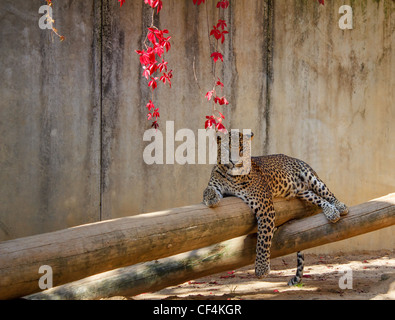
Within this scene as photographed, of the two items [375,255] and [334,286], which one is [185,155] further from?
[375,255]

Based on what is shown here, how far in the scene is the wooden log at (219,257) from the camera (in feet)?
13.4

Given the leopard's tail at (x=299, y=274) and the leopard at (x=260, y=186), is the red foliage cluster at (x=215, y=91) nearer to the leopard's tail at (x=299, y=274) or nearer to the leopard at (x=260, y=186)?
the leopard at (x=260, y=186)

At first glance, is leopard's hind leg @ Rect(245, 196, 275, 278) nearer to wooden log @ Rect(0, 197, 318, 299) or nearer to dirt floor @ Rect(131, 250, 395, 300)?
wooden log @ Rect(0, 197, 318, 299)

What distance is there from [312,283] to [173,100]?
9.73ft

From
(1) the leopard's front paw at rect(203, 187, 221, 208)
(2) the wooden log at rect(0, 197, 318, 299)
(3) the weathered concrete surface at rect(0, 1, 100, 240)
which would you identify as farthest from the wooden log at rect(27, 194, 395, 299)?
(3) the weathered concrete surface at rect(0, 1, 100, 240)

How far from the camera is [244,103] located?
7012 millimetres

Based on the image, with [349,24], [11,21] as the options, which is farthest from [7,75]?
[349,24]

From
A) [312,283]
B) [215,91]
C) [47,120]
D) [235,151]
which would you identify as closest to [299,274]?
[312,283]

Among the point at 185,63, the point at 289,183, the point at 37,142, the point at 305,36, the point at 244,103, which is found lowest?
the point at 289,183

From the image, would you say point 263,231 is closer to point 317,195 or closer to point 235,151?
point 235,151

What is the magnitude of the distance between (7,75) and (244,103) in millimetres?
3165

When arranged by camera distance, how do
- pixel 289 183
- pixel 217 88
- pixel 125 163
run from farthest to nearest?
pixel 217 88
pixel 125 163
pixel 289 183

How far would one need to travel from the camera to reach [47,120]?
6086 mm

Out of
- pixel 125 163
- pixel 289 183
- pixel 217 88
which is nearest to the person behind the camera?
pixel 289 183
